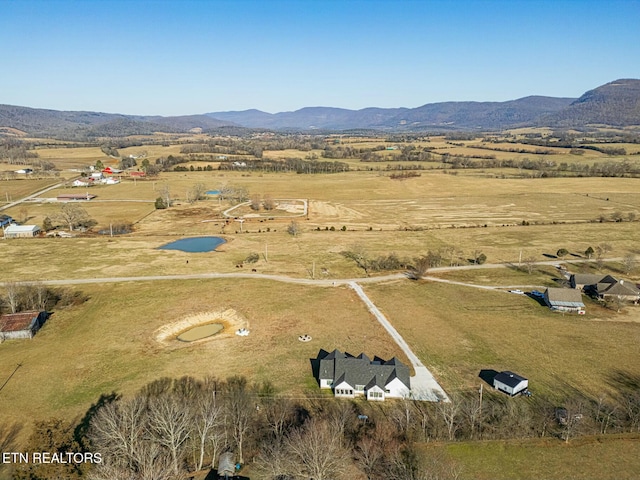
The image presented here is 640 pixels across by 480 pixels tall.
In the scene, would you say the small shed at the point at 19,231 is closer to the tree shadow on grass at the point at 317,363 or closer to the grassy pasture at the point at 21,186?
the grassy pasture at the point at 21,186

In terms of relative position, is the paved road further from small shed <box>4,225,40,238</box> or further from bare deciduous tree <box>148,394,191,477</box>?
bare deciduous tree <box>148,394,191,477</box>

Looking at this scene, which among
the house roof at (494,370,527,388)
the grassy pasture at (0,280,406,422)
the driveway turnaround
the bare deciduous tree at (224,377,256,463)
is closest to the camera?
the bare deciduous tree at (224,377,256,463)

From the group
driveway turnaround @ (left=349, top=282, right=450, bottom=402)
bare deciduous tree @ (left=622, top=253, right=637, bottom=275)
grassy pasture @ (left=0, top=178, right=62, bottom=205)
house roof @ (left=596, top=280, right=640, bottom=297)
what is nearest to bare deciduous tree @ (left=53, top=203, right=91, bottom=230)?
grassy pasture @ (left=0, top=178, right=62, bottom=205)

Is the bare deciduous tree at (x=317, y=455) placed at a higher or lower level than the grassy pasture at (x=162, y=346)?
higher

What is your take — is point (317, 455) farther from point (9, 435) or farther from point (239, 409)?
point (9, 435)

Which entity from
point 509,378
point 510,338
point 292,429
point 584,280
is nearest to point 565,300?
point 584,280

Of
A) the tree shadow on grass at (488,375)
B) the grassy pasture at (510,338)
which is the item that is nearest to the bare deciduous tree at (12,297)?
the grassy pasture at (510,338)
